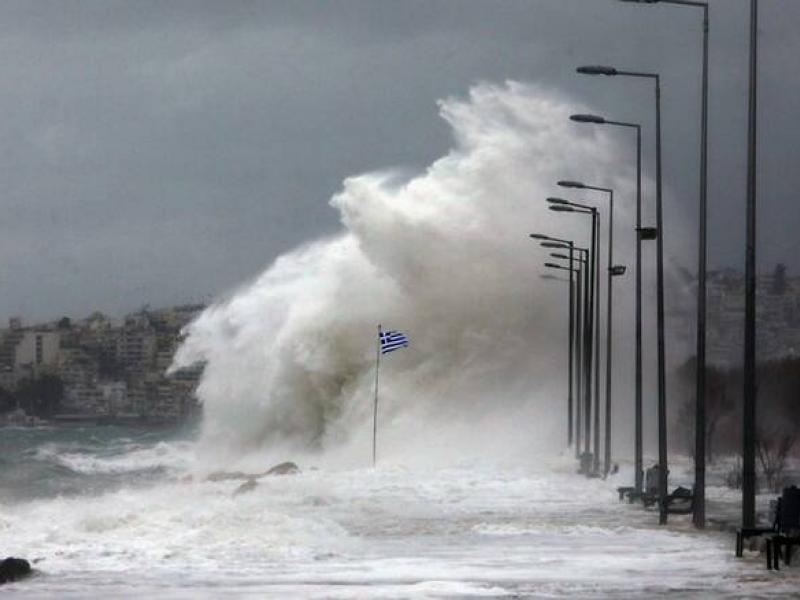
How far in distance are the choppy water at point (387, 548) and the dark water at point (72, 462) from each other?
49.8ft

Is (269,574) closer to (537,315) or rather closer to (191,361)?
(537,315)

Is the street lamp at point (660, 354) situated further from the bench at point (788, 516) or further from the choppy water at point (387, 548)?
the bench at point (788, 516)

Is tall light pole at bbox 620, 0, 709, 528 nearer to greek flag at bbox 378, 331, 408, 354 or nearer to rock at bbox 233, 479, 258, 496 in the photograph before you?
rock at bbox 233, 479, 258, 496

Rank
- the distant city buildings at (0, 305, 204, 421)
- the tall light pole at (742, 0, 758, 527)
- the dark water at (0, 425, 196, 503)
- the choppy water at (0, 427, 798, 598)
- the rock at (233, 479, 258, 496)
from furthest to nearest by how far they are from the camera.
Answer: the distant city buildings at (0, 305, 204, 421), the dark water at (0, 425, 196, 503), the rock at (233, 479, 258, 496), the tall light pole at (742, 0, 758, 527), the choppy water at (0, 427, 798, 598)

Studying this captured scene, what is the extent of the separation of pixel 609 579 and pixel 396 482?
23.4 meters

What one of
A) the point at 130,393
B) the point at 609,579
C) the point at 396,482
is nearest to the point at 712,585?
the point at 609,579

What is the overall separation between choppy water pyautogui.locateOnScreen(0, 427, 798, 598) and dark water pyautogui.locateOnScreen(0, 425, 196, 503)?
597 inches

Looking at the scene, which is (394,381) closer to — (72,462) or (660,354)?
(72,462)

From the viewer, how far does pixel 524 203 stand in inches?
2803

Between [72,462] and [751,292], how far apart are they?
168 ft

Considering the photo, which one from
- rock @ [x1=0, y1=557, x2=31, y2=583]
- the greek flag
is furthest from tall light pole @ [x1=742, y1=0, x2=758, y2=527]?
the greek flag

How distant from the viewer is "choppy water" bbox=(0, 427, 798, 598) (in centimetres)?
1973

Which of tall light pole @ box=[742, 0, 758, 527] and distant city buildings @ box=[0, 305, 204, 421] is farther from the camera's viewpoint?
distant city buildings @ box=[0, 305, 204, 421]

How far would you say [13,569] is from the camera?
21.0 metres
